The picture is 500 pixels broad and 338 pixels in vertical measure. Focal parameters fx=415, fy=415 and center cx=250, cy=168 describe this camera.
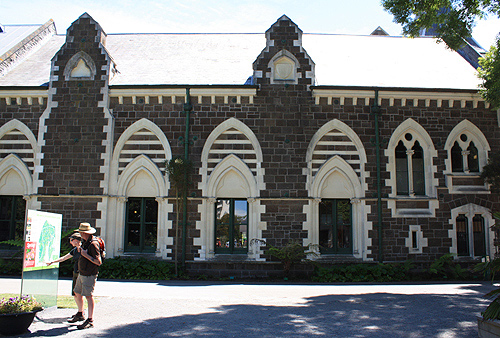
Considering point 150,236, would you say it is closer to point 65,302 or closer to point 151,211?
point 151,211

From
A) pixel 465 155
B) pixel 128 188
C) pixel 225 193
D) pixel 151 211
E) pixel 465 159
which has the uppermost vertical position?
pixel 465 155

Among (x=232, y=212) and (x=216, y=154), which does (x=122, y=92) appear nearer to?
(x=216, y=154)

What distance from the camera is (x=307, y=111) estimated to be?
14492 mm

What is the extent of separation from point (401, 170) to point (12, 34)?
59.0 ft

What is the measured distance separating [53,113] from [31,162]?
1.88 m

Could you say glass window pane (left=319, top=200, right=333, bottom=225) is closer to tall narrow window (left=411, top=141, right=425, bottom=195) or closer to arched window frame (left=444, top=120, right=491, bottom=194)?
tall narrow window (left=411, top=141, right=425, bottom=195)

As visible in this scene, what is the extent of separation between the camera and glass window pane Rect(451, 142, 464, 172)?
48.5 feet

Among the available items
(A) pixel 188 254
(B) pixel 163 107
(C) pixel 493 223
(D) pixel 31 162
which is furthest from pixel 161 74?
(C) pixel 493 223

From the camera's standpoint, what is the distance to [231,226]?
1423 cm

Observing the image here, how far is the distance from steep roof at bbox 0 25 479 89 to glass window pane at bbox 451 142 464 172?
227cm

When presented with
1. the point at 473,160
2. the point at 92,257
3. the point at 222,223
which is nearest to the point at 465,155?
the point at 473,160

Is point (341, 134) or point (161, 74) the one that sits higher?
point (161, 74)

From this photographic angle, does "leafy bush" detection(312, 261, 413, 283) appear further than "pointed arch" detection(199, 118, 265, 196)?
No

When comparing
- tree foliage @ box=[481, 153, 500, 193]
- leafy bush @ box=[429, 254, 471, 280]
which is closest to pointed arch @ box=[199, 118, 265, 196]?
leafy bush @ box=[429, 254, 471, 280]
